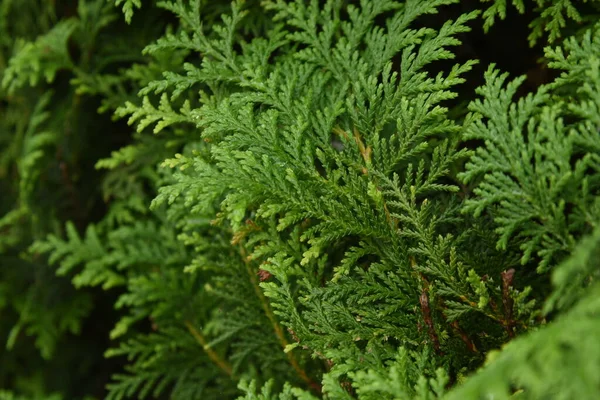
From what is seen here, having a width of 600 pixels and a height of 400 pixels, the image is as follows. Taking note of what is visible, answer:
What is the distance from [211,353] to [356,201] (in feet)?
3.04

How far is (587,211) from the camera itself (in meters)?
1.31

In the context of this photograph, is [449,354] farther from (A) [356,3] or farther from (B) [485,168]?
(A) [356,3]

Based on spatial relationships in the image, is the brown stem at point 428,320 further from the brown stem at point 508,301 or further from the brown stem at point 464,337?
the brown stem at point 508,301

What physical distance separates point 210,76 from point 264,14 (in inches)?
20.2

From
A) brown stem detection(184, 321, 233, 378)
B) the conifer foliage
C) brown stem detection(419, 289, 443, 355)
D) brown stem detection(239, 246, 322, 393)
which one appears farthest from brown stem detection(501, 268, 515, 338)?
brown stem detection(184, 321, 233, 378)

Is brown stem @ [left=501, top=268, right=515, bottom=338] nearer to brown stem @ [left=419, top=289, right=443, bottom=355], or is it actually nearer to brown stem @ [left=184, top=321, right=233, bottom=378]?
brown stem @ [left=419, top=289, right=443, bottom=355]

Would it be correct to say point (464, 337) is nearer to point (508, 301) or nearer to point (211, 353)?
point (508, 301)

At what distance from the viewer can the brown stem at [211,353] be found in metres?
2.24

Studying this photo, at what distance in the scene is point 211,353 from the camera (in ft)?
7.33

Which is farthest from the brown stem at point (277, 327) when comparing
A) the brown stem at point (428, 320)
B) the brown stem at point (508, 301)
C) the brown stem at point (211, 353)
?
the brown stem at point (508, 301)

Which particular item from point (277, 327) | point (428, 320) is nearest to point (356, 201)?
point (428, 320)

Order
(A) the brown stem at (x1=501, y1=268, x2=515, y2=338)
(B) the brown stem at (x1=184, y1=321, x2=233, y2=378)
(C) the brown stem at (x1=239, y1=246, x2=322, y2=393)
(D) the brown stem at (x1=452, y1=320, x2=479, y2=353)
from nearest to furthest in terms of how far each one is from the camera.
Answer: (A) the brown stem at (x1=501, y1=268, x2=515, y2=338), (D) the brown stem at (x1=452, y1=320, x2=479, y2=353), (C) the brown stem at (x1=239, y1=246, x2=322, y2=393), (B) the brown stem at (x1=184, y1=321, x2=233, y2=378)

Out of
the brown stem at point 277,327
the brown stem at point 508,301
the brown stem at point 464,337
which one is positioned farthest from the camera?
the brown stem at point 277,327

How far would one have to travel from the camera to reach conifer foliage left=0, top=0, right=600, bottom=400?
53.7 inches
